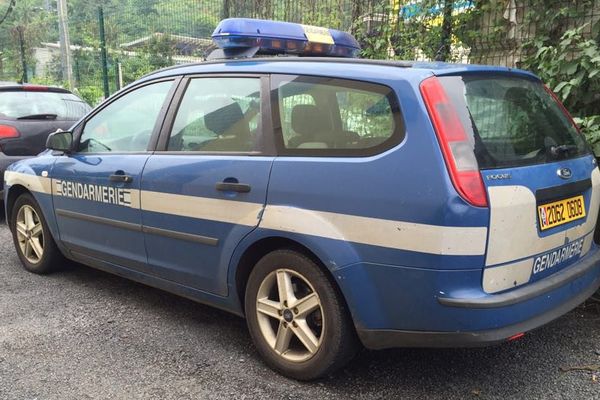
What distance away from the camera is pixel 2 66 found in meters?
19.4

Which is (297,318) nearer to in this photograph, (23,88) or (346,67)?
(346,67)

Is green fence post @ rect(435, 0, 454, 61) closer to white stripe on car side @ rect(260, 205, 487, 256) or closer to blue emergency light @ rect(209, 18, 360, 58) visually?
blue emergency light @ rect(209, 18, 360, 58)

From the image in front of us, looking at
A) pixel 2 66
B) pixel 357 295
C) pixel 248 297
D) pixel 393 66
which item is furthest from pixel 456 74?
pixel 2 66

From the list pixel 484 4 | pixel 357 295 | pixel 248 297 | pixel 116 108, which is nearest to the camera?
pixel 357 295

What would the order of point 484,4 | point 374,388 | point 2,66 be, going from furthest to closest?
point 2,66 → point 484,4 → point 374,388

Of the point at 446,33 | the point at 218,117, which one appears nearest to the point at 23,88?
the point at 218,117

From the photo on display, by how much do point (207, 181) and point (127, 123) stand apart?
1.11 metres

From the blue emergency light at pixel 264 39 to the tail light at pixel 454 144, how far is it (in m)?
1.38

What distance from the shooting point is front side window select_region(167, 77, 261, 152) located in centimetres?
298

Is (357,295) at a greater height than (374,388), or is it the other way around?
(357,295)

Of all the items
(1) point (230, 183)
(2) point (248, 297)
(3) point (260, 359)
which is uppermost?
(1) point (230, 183)

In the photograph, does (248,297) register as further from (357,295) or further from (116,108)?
(116,108)

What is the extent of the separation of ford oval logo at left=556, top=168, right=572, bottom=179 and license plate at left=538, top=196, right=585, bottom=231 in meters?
0.11

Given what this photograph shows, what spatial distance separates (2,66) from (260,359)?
20.2 metres
